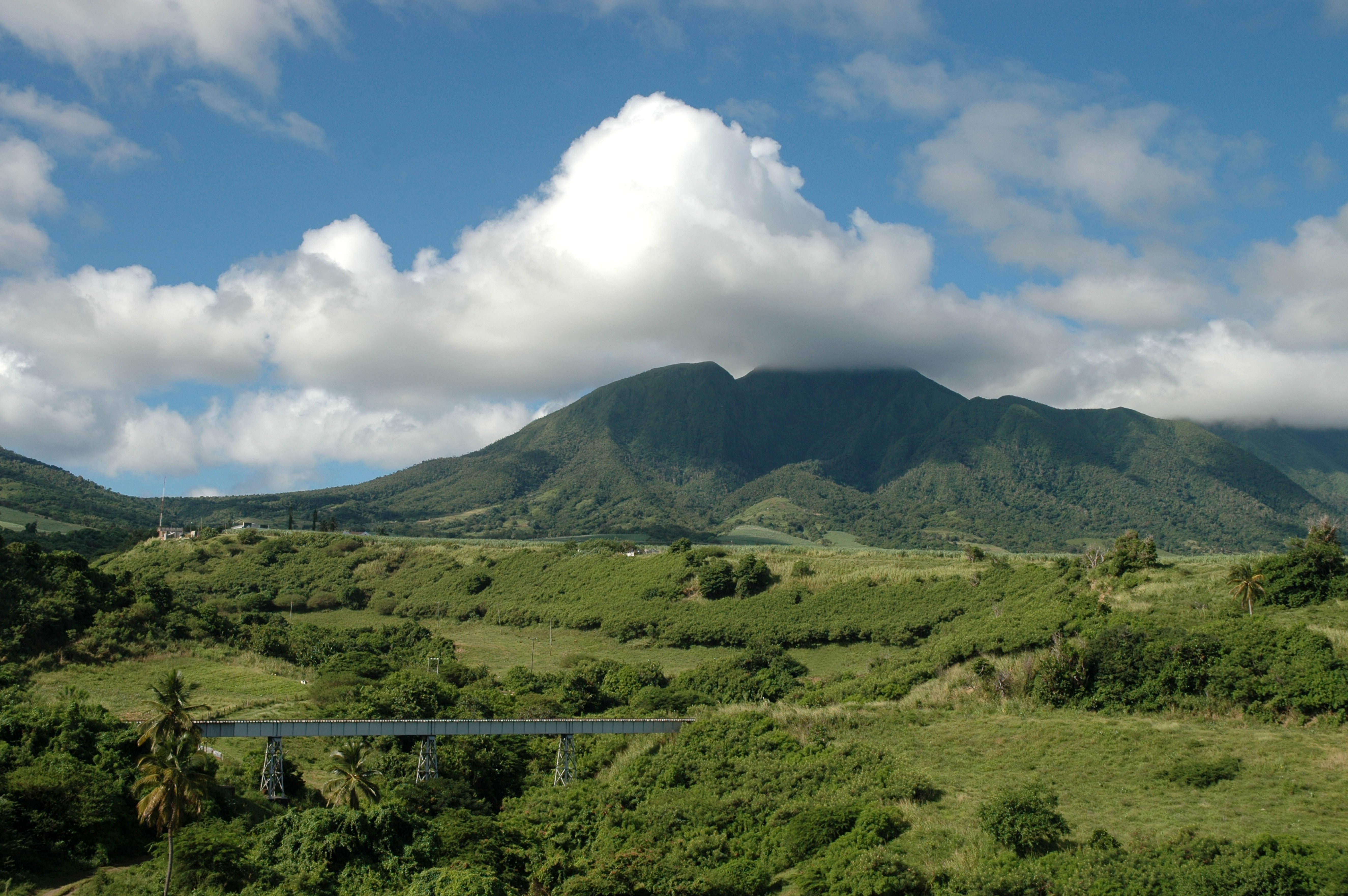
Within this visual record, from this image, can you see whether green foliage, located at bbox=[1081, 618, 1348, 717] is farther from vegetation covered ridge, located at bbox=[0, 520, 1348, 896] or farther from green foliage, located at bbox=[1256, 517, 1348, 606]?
green foliage, located at bbox=[1256, 517, 1348, 606]

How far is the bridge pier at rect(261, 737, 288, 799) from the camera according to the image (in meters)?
43.0

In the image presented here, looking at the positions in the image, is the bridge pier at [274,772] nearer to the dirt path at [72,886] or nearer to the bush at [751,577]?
the dirt path at [72,886]

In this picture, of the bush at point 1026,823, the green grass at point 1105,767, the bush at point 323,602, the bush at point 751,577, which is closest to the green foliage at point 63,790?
the green grass at point 1105,767

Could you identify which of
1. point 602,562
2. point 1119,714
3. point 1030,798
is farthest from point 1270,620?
point 602,562

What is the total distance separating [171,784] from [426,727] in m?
15.6

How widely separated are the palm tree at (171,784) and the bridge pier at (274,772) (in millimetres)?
9710

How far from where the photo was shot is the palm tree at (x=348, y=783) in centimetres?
3734

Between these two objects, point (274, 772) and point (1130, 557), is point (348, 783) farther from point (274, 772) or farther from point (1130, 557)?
point (1130, 557)

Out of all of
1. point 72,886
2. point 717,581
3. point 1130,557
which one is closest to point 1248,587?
point 1130,557

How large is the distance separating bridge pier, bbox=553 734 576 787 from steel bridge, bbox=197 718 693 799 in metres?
0.03

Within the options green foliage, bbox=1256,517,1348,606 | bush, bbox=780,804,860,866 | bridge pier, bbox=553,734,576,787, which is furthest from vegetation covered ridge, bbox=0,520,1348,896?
bridge pier, bbox=553,734,576,787

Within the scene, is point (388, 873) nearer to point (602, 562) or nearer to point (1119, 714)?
point (1119, 714)

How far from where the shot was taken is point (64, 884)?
3484cm

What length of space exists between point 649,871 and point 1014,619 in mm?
42536
